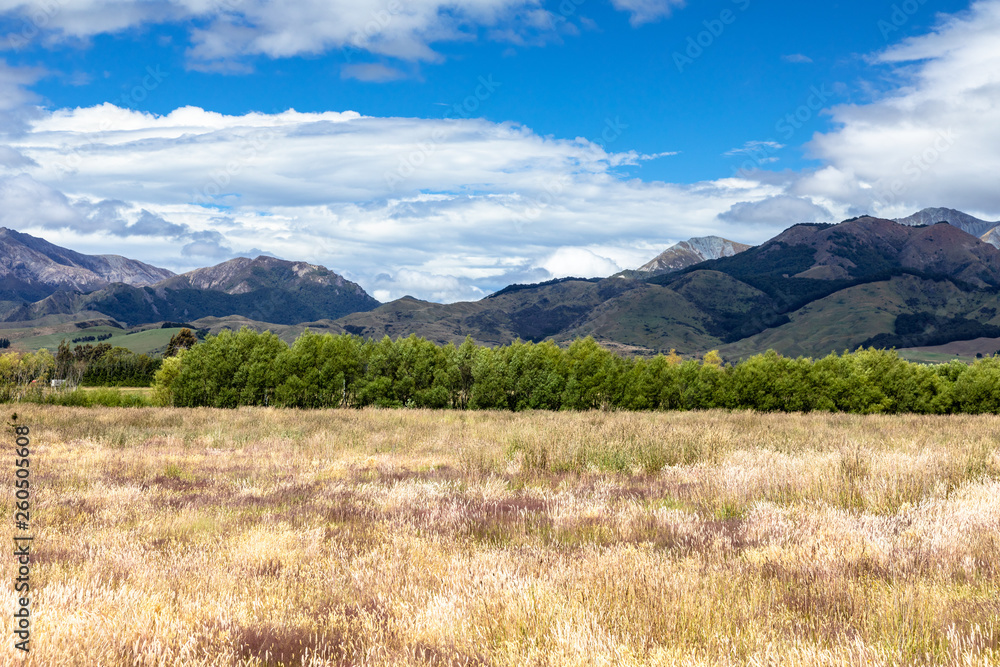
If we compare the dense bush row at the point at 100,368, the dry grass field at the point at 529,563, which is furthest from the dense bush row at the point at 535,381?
the dense bush row at the point at 100,368

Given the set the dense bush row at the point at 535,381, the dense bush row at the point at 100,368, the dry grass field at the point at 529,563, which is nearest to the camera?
the dry grass field at the point at 529,563

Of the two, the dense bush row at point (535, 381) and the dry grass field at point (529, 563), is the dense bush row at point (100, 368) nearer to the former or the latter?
the dense bush row at point (535, 381)

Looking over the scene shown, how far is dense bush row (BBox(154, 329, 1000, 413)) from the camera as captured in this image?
56188mm

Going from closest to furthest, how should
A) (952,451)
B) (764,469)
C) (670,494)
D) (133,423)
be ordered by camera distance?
(670,494)
(764,469)
(952,451)
(133,423)

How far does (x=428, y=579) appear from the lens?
681 centimetres

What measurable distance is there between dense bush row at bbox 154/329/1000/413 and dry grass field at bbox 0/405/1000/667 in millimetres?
42696

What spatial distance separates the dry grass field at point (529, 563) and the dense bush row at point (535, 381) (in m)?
42.7

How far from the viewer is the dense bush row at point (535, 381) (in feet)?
184

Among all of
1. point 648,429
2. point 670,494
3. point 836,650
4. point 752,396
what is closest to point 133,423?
point 648,429

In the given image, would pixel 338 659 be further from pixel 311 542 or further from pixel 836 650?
pixel 836 650

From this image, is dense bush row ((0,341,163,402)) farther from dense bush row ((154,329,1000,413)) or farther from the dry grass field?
the dry grass field

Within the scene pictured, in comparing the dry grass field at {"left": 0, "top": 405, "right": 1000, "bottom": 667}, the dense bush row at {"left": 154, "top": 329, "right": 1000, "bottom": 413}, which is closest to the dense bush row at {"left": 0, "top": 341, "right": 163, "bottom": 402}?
the dense bush row at {"left": 154, "top": 329, "right": 1000, "bottom": 413}

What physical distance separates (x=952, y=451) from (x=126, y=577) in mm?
16711

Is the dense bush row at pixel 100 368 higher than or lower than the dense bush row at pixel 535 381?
lower
